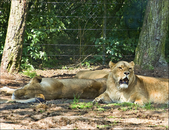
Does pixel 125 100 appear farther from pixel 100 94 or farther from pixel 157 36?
pixel 157 36

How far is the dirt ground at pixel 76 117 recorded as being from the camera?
11.3 ft

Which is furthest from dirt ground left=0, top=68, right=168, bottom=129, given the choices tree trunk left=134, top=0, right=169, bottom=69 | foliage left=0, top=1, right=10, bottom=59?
foliage left=0, top=1, right=10, bottom=59

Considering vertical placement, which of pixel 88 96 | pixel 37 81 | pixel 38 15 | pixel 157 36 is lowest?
pixel 88 96

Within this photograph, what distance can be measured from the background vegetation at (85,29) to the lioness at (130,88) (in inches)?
199

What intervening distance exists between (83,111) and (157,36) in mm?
5677

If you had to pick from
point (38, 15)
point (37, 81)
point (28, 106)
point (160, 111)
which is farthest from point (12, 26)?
point (160, 111)

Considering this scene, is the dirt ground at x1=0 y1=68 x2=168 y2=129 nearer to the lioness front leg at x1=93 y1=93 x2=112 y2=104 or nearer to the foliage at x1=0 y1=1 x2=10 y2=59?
the lioness front leg at x1=93 y1=93 x2=112 y2=104

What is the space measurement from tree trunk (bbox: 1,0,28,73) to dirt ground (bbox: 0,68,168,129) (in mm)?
3002

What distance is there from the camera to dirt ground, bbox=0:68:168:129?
3.45 m

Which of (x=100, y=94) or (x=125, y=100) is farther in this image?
(x=100, y=94)

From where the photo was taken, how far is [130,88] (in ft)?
17.6

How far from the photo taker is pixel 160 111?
4.50m

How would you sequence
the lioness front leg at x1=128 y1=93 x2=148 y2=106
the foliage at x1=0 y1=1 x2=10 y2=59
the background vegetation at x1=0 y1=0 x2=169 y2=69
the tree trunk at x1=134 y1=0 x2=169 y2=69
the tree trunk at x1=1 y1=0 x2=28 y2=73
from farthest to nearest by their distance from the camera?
the background vegetation at x1=0 y1=0 x2=169 y2=69 → the foliage at x1=0 y1=1 x2=10 y2=59 → the tree trunk at x1=134 y1=0 x2=169 y2=69 → the tree trunk at x1=1 y1=0 x2=28 y2=73 → the lioness front leg at x1=128 y1=93 x2=148 y2=106

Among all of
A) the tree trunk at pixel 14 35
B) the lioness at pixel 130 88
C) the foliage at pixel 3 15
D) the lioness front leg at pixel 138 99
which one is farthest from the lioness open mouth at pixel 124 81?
the foliage at pixel 3 15
